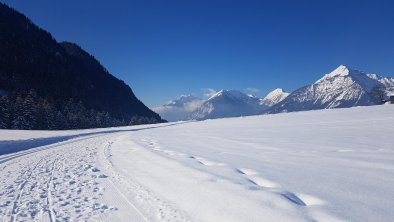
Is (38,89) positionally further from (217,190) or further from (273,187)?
(273,187)

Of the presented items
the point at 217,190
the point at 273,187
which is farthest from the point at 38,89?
the point at 273,187

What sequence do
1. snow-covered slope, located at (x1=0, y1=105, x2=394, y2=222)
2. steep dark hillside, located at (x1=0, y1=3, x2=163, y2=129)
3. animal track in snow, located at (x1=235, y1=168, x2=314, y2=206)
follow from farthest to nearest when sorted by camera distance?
steep dark hillside, located at (x1=0, y1=3, x2=163, y2=129) < animal track in snow, located at (x1=235, y1=168, x2=314, y2=206) < snow-covered slope, located at (x1=0, y1=105, x2=394, y2=222)

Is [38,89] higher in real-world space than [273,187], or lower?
higher

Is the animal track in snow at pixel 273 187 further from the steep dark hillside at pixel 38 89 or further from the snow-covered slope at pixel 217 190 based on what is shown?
the steep dark hillside at pixel 38 89

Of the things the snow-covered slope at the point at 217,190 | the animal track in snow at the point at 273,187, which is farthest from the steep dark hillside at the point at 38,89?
the animal track in snow at the point at 273,187

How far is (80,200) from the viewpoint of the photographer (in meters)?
7.16

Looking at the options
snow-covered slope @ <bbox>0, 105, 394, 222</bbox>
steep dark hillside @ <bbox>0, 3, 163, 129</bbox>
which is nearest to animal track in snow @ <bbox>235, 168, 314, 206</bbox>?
snow-covered slope @ <bbox>0, 105, 394, 222</bbox>

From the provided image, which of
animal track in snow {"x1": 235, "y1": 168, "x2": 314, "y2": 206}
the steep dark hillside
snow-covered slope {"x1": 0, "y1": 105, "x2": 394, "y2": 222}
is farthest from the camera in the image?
the steep dark hillside

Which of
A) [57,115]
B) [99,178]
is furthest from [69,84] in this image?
[99,178]

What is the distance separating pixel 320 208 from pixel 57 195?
20.2 ft

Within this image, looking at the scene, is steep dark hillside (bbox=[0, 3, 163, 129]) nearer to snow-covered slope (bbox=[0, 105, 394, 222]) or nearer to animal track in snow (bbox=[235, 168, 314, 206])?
snow-covered slope (bbox=[0, 105, 394, 222])

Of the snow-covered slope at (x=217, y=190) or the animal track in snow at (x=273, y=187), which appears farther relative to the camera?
the animal track in snow at (x=273, y=187)

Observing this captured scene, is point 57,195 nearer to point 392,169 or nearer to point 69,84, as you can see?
point 392,169

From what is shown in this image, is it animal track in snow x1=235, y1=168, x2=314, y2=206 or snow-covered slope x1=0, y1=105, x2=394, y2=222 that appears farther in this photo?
animal track in snow x1=235, y1=168, x2=314, y2=206
